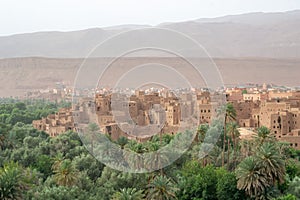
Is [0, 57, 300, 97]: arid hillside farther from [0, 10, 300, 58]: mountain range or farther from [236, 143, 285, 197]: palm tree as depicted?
[236, 143, 285, 197]: palm tree

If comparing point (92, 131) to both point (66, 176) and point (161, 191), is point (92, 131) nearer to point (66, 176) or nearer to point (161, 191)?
point (66, 176)

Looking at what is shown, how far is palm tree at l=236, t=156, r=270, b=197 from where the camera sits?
40.6ft

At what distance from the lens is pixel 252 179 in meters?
12.4

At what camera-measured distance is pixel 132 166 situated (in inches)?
518

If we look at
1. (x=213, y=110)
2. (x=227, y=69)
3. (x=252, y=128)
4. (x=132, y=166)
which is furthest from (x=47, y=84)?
(x=132, y=166)

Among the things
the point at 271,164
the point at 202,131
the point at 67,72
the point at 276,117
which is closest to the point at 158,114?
the point at 276,117

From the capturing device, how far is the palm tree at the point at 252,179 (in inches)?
487

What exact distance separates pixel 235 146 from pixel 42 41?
5100 inches

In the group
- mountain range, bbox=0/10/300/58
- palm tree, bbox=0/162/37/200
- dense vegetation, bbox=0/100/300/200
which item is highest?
mountain range, bbox=0/10/300/58

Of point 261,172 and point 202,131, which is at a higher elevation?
point 202,131

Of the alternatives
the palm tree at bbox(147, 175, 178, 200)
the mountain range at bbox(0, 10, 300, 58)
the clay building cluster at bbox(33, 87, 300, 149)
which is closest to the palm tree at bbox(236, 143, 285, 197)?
the palm tree at bbox(147, 175, 178, 200)

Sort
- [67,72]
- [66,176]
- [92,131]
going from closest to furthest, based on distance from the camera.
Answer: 1. [66,176]
2. [92,131]
3. [67,72]

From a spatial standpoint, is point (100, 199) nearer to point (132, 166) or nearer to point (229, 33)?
point (132, 166)

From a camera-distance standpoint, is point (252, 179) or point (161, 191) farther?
point (252, 179)
